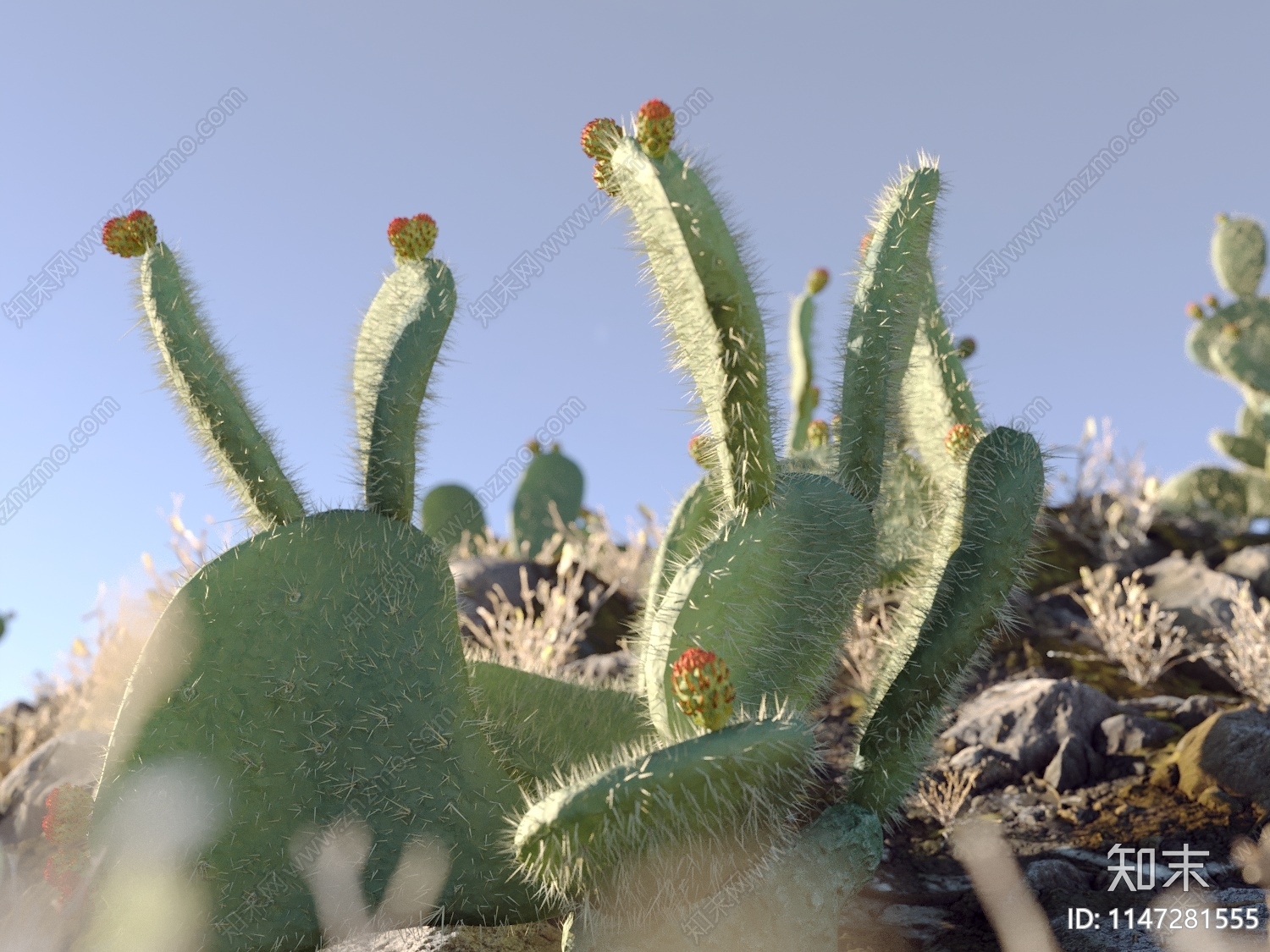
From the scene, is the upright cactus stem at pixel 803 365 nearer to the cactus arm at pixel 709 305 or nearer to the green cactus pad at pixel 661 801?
the cactus arm at pixel 709 305

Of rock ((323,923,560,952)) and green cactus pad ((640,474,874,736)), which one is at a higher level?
green cactus pad ((640,474,874,736))

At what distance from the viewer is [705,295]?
2.11 meters

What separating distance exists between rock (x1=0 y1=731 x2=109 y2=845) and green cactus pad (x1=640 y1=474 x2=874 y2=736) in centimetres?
316

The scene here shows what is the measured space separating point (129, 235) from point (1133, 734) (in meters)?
3.82

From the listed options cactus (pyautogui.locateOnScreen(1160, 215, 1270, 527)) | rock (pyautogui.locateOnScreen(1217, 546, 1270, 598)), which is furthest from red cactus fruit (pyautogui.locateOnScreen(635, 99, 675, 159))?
cactus (pyautogui.locateOnScreen(1160, 215, 1270, 527))

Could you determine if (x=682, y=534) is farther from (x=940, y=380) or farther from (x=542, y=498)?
(x=542, y=498)

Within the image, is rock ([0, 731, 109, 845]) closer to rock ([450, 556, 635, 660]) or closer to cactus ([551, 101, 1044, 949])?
rock ([450, 556, 635, 660])

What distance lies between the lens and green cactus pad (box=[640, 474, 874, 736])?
85.4 inches

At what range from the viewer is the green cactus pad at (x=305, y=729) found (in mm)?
2197

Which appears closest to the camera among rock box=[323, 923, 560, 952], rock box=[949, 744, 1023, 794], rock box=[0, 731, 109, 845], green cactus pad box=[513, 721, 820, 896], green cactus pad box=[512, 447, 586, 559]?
green cactus pad box=[513, 721, 820, 896]

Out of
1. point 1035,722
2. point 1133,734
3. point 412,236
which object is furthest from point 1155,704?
point 412,236

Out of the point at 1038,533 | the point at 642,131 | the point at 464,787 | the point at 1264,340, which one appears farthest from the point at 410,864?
the point at 1264,340

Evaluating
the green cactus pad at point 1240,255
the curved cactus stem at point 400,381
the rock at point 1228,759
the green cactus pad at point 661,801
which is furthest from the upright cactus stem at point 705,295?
the green cactus pad at point 1240,255

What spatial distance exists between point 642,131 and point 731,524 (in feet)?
3.09
